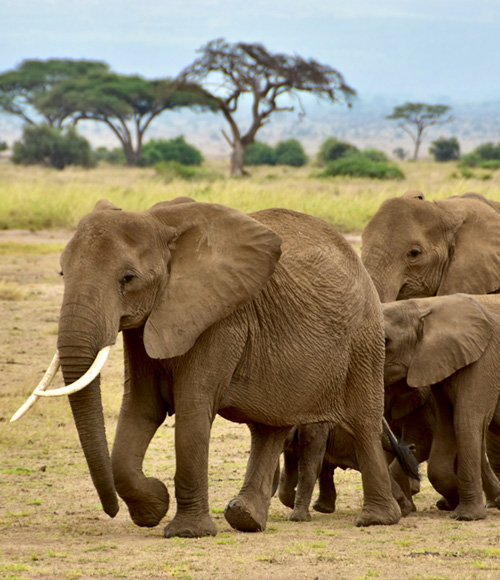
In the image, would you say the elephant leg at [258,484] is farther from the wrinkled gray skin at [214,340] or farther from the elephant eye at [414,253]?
the elephant eye at [414,253]

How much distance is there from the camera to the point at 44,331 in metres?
10.8

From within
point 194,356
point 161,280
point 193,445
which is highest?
point 161,280

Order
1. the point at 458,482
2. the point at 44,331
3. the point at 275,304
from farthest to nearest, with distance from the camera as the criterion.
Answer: the point at 44,331, the point at 458,482, the point at 275,304

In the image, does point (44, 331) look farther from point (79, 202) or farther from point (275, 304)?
point (79, 202)

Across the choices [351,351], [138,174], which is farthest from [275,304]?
[138,174]

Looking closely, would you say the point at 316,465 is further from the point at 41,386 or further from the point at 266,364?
the point at 41,386

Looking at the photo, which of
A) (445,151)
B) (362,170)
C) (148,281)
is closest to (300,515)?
(148,281)

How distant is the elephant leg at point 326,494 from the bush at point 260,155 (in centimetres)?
4504

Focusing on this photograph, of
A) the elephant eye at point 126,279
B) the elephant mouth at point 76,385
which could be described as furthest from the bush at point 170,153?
the elephant mouth at point 76,385

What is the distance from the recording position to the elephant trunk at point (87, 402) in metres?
4.39

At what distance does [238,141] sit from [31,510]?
104 feet

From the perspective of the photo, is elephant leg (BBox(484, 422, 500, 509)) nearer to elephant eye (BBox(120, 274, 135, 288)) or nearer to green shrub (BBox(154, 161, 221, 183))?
elephant eye (BBox(120, 274, 135, 288))

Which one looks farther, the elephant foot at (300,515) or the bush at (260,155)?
the bush at (260,155)

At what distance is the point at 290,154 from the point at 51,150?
14603mm
